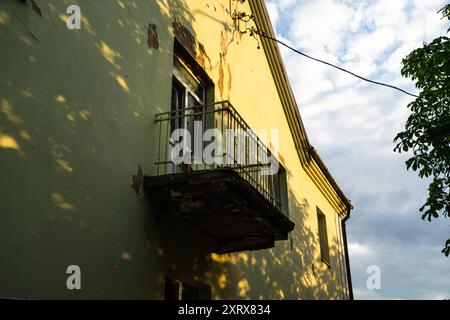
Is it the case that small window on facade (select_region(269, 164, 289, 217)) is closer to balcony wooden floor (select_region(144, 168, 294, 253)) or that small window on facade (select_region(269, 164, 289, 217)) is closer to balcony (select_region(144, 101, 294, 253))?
balcony (select_region(144, 101, 294, 253))

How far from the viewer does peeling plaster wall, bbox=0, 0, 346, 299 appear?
4312 mm

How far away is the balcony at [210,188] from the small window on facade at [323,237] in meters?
6.37

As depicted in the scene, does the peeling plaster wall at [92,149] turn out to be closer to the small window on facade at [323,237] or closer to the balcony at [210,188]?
the balcony at [210,188]

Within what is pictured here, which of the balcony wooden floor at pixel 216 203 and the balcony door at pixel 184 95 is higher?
the balcony door at pixel 184 95

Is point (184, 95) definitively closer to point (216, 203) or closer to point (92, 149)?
point (216, 203)

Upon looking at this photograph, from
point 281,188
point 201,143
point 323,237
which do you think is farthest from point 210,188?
point 323,237

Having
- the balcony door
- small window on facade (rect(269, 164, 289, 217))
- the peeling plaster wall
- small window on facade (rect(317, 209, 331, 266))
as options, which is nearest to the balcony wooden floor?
the peeling plaster wall

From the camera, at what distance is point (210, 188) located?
5.72 metres

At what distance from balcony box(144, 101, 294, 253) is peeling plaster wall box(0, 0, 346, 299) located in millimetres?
235

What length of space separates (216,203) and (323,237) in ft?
28.9

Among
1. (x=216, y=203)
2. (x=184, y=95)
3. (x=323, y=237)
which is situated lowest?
(x=216, y=203)

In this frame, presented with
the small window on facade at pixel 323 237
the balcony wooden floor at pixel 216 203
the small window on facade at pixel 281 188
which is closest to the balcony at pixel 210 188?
the balcony wooden floor at pixel 216 203

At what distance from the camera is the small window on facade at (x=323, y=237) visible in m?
14.0
